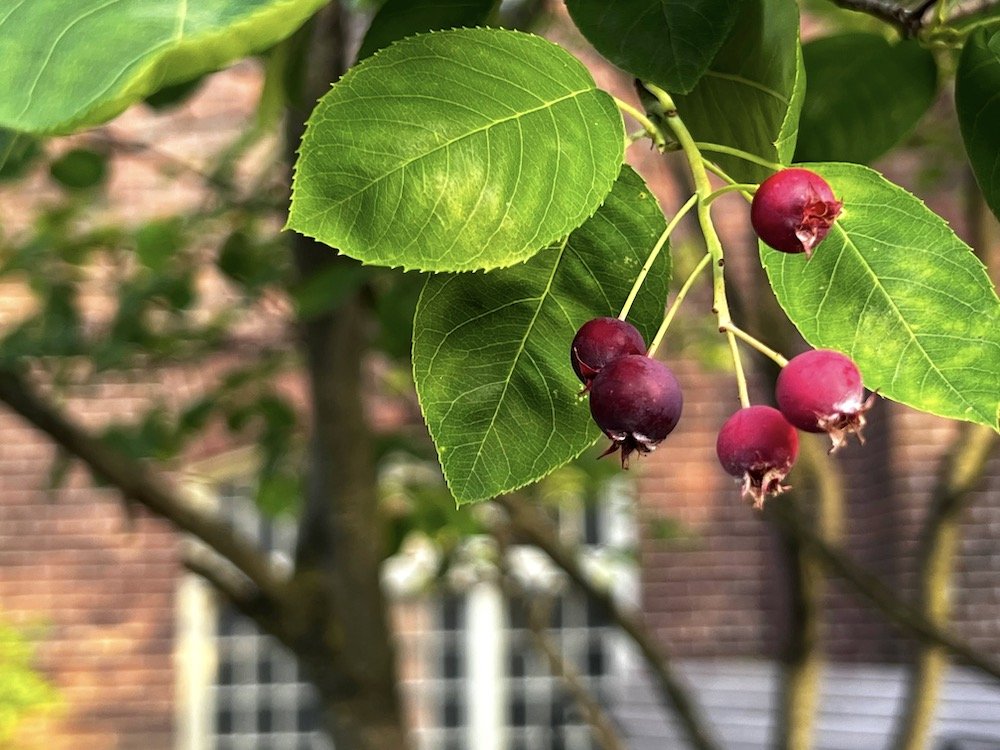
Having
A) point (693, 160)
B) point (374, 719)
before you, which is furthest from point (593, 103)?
point (374, 719)

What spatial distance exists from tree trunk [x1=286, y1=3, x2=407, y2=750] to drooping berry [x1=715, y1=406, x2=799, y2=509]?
1.36 metres

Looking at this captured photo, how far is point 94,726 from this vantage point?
6.44 metres

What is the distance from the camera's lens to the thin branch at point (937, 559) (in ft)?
7.59

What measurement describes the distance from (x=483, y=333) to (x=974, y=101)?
24 cm

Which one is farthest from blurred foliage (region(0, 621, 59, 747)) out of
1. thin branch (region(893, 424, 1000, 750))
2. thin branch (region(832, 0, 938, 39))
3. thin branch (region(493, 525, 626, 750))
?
→ thin branch (region(832, 0, 938, 39))

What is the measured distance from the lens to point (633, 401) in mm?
460

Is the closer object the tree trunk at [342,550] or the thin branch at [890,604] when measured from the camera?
the thin branch at [890,604]

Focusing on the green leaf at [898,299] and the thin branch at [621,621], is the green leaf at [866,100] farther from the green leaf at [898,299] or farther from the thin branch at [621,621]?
the thin branch at [621,621]

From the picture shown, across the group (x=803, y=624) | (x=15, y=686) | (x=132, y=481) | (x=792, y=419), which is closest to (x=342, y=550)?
(x=132, y=481)

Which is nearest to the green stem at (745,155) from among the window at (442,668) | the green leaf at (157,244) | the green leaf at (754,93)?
the green leaf at (754,93)

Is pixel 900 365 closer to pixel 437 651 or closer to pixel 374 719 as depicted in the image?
pixel 374 719

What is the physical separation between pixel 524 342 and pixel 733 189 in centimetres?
11

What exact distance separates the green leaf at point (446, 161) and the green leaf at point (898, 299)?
105 mm

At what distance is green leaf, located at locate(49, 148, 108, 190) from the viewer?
1.77 meters
